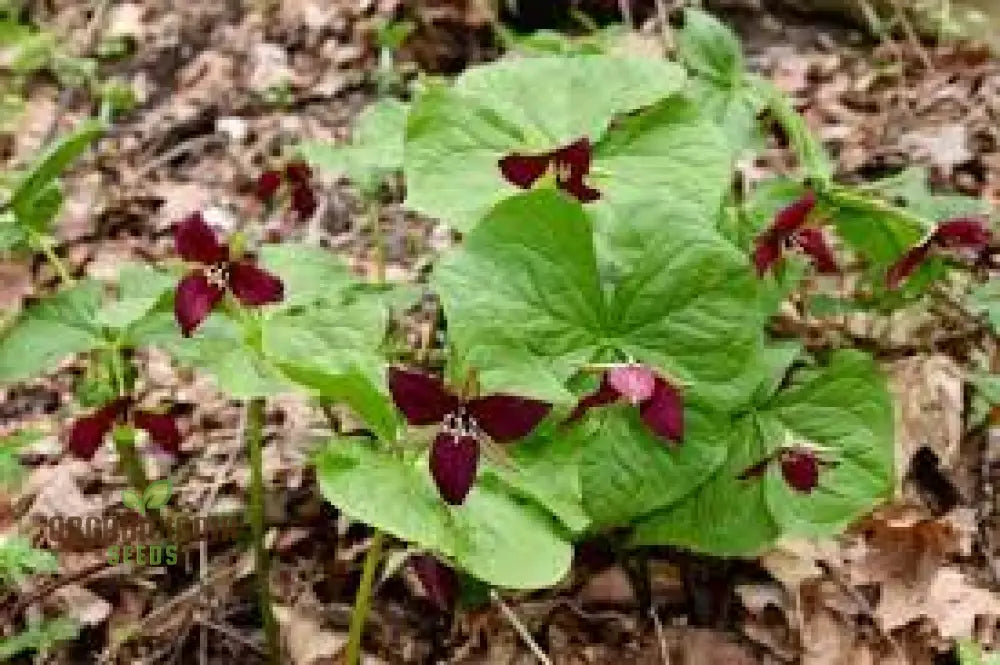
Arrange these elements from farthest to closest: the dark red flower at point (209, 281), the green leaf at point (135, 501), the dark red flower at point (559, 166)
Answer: the green leaf at point (135, 501) < the dark red flower at point (559, 166) < the dark red flower at point (209, 281)

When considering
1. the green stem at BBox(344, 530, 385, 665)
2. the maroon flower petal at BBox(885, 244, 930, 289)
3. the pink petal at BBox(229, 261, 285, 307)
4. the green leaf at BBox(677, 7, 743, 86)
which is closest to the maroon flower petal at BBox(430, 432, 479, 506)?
the green stem at BBox(344, 530, 385, 665)

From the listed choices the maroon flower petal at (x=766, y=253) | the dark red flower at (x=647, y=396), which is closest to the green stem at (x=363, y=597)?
the dark red flower at (x=647, y=396)

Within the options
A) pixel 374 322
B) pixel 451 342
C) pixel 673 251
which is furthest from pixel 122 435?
pixel 673 251

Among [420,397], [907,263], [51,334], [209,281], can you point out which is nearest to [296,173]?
[51,334]

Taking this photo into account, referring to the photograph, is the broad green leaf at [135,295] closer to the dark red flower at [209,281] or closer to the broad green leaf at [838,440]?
the dark red flower at [209,281]

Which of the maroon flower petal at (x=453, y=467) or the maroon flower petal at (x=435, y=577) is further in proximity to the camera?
the maroon flower petal at (x=435, y=577)

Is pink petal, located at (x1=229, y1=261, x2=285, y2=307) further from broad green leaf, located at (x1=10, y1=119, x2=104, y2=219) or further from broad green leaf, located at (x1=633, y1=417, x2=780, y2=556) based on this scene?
broad green leaf, located at (x1=633, y1=417, x2=780, y2=556)
